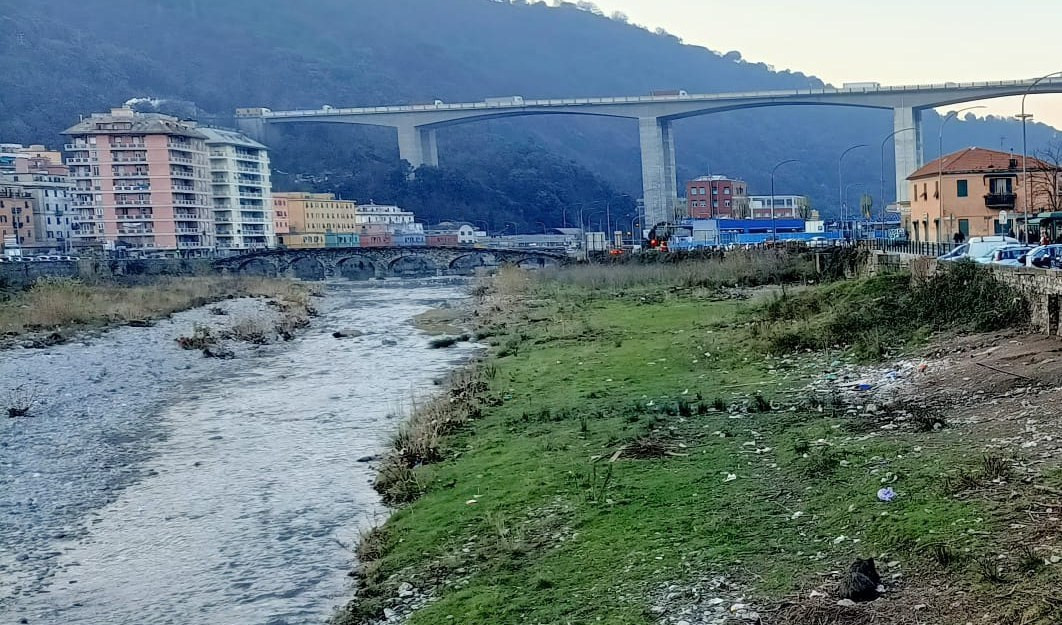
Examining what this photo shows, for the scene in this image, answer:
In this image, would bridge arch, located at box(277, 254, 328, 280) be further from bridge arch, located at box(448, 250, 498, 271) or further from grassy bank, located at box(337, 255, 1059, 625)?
grassy bank, located at box(337, 255, 1059, 625)

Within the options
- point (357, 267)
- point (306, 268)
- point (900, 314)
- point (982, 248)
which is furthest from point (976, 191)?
point (306, 268)

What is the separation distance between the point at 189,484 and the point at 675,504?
875 cm

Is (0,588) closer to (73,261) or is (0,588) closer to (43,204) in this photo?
(73,261)

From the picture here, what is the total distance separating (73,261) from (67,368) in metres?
59.4

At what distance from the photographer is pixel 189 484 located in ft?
52.4

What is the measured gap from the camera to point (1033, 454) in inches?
406

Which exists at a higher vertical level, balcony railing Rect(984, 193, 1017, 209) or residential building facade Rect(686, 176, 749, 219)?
residential building facade Rect(686, 176, 749, 219)

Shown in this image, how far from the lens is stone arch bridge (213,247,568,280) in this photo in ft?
315

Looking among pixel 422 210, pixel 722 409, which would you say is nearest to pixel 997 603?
pixel 722 409

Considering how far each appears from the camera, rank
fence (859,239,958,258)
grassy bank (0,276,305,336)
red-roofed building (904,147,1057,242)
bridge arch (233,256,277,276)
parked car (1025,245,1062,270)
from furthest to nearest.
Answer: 1. bridge arch (233,256,277,276)
2. red-roofed building (904,147,1057,242)
3. fence (859,239,958,258)
4. grassy bank (0,276,305,336)
5. parked car (1025,245,1062,270)

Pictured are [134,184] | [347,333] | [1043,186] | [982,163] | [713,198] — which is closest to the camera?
[347,333]

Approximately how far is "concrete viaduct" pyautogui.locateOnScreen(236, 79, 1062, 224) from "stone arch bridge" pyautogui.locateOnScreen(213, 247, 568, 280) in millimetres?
25886

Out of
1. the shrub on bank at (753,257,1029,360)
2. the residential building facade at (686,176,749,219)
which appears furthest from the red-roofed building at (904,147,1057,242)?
the residential building facade at (686,176,749,219)

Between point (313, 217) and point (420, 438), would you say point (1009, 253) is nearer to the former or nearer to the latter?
point (420, 438)
